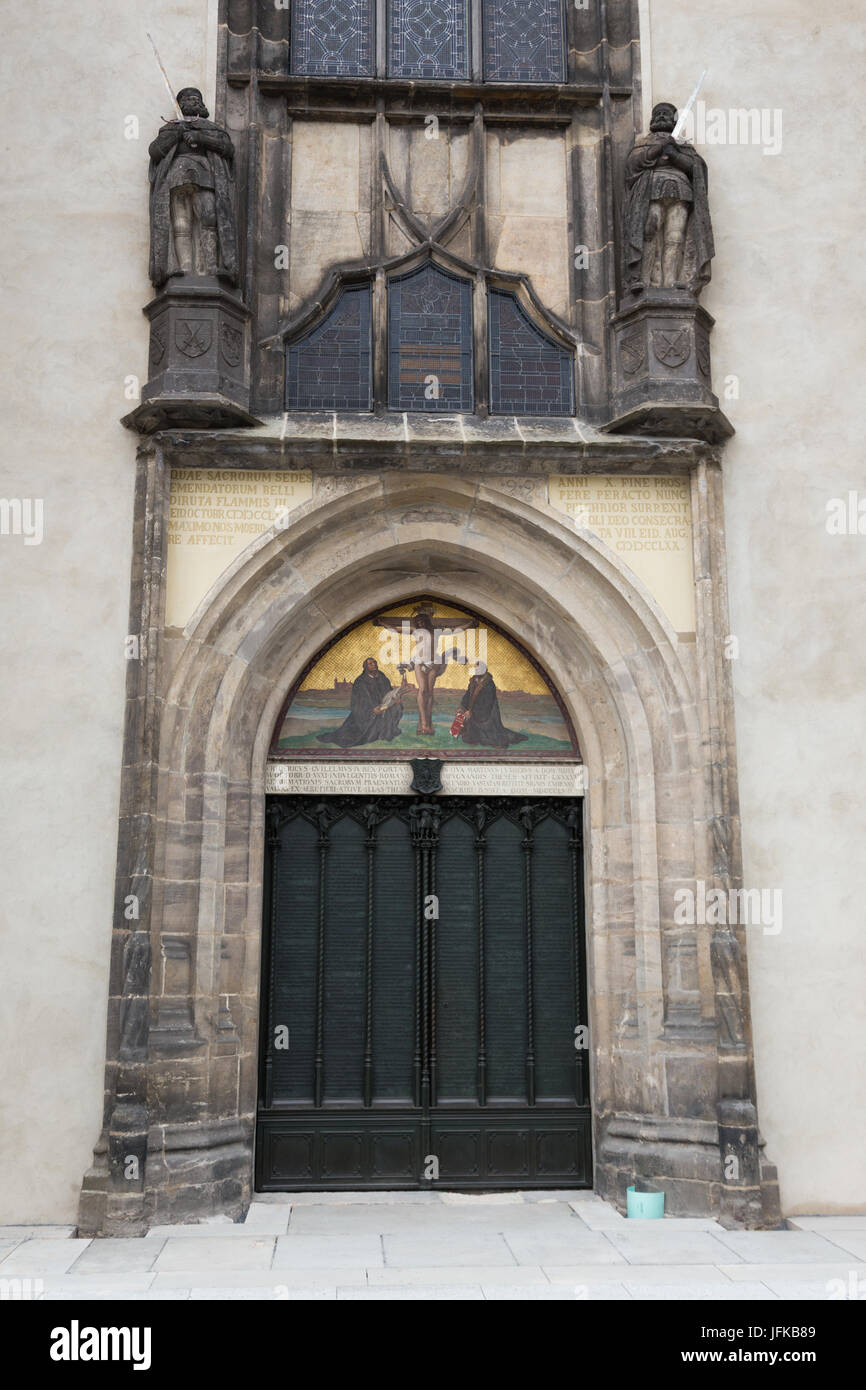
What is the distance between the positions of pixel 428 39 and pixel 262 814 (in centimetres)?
581

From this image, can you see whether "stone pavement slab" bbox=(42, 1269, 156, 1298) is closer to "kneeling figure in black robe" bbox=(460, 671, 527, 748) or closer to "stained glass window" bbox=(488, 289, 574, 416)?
"kneeling figure in black robe" bbox=(460, 671, 527, 748)

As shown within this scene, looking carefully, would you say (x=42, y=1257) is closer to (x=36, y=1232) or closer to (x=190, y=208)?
(x=36, y=1232)

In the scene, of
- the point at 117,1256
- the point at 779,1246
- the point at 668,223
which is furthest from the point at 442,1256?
the point at 668,223

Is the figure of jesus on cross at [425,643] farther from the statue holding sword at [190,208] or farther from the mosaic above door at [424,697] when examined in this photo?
the statue holding sword at [190,208]

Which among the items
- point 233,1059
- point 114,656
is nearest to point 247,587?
point 114,656

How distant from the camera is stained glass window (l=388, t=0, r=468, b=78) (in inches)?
376

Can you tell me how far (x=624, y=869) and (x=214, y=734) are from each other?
2852mm

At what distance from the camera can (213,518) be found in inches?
340

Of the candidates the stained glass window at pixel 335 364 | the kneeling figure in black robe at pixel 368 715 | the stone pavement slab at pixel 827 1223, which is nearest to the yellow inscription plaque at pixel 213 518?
the stained glass window at pixel 335 364

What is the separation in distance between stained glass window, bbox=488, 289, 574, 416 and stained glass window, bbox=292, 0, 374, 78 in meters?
2.04

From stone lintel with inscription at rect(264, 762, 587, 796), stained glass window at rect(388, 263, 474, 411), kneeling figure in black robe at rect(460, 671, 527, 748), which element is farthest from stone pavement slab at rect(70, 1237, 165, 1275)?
stained glass window at rect(388, 263, 474, 411)

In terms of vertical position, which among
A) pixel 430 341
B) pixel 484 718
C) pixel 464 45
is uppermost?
pixel 464 45

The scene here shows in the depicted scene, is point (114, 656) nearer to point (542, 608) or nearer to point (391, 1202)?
point (542, 608)

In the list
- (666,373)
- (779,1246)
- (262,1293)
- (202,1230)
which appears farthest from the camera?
(666,373)
